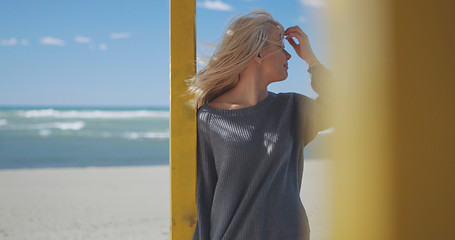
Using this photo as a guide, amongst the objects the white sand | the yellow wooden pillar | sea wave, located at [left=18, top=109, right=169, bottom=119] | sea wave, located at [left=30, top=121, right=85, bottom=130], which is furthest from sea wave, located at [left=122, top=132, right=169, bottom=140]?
the yellow wooden pillar

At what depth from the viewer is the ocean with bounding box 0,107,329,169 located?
9.85m

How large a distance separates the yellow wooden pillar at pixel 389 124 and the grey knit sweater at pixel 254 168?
2.23ft

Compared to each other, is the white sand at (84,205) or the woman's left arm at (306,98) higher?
the woman's left arm at (306,98)

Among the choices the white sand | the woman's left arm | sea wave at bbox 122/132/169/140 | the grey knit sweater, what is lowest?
the white sand

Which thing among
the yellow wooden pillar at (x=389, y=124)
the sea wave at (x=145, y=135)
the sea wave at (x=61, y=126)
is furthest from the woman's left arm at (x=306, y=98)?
the sea wave at (x=61, y=126)

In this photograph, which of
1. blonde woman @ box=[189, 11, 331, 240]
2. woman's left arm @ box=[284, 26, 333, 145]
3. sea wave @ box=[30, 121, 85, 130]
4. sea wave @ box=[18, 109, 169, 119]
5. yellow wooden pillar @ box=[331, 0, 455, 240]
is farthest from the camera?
sea wave @ box=[18, 109, 169, 119]

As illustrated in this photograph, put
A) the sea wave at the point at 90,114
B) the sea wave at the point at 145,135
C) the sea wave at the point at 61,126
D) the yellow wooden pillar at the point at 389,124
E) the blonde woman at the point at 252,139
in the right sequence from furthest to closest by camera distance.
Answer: the sea wave at the point at 90,114
the sea wave at the point at 61,126
the sea wave at the point at 145,135
the blonde woman at the point at 252,139
the yellow wooden pillar at the point at 389,124

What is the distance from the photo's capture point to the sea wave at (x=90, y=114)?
18750 mm

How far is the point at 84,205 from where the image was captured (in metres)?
5.26

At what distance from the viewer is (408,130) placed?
436mm

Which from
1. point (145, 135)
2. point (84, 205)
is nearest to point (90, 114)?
point (145, 135)

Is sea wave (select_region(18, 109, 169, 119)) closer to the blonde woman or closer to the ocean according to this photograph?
the ocean

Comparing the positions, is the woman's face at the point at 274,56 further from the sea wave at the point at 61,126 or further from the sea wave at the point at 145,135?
the sea wave at the point at 61,126

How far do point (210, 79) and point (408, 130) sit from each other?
2.80 ft
